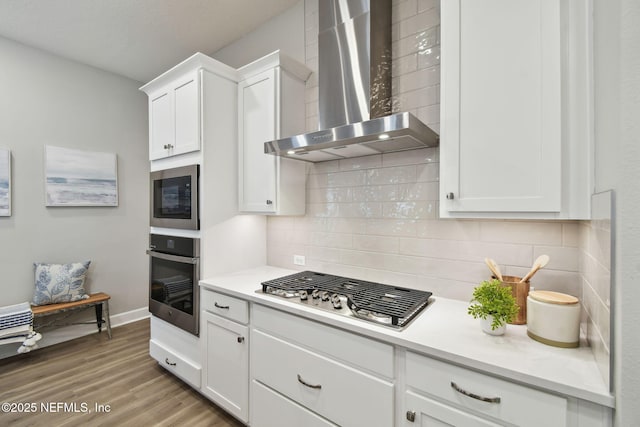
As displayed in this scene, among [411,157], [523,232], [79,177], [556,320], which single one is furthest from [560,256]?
[79,177]

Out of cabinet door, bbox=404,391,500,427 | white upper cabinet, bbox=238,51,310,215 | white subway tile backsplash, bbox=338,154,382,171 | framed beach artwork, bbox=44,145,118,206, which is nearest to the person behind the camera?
cabinet door, bbox=404,391,500,427

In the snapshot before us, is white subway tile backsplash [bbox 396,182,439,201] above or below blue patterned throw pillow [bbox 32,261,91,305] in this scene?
above

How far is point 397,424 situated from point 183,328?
1701 mm

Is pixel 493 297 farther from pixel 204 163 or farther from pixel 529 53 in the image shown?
pixel 204 163

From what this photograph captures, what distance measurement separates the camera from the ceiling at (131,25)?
2.33 meters

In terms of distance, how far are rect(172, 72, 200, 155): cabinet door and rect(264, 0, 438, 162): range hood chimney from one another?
0.69 metres

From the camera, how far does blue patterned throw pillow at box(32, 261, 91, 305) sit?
2.82 meters

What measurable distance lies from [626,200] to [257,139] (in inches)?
78.0

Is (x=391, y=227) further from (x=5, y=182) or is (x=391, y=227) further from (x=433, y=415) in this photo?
(x=5, y=182)

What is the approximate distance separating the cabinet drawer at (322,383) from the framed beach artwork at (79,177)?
282 cm

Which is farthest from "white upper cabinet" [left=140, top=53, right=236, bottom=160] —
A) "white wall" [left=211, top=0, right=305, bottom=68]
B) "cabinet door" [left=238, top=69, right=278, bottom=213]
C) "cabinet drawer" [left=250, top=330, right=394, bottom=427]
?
"cabinet drawer" [left=250, top=330, right=394, bottom=427]

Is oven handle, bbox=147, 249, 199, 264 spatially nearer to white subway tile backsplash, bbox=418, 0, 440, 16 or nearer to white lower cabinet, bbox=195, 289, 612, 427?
white lower cabinet, bbox=195, 289, 612, 427

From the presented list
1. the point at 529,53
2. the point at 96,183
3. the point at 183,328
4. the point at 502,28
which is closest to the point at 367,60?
the point at 502,28

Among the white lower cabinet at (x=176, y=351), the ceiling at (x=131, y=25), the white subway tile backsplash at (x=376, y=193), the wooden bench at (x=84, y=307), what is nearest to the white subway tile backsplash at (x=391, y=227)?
the white subway tile backsplash at (x=376, y=193)
